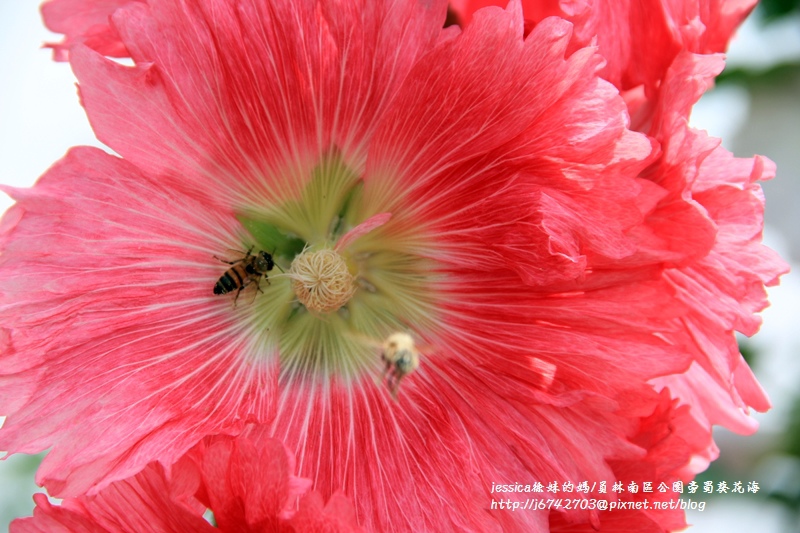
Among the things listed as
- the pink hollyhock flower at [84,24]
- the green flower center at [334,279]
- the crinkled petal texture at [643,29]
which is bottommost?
the green flower center at [334,279]

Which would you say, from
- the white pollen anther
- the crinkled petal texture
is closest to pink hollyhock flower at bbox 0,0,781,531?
the white pollen anther

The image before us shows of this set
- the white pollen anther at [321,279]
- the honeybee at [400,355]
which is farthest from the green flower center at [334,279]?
the honeybee at [400,355]

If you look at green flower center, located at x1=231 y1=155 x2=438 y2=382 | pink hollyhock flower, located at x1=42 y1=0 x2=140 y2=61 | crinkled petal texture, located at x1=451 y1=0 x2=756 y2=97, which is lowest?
green flower center, located at x1=231 y1=155 x2=438 y2=382

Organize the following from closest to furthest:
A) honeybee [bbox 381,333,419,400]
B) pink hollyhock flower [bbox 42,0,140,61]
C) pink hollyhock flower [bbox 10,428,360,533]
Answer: pink hollyhock flower [bbox 10,428,360,533], honeybee [bbox 381,333,419,400], pink hollyhock flower [bbox 42,0,140,61]

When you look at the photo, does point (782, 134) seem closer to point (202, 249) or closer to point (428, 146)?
point (428, 146)

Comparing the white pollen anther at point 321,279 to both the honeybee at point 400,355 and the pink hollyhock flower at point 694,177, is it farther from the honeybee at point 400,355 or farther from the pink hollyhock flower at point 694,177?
the pink hollyhock flower at point 694,177

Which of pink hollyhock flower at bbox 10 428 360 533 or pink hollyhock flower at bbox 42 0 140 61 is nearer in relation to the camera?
pink hollyhock flower at bbox 10 428 360 533

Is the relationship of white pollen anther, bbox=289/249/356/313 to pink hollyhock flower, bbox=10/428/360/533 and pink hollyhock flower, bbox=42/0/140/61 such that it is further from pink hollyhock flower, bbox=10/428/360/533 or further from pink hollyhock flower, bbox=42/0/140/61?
pink hollyhock flower, bbox=42/0/140/61
